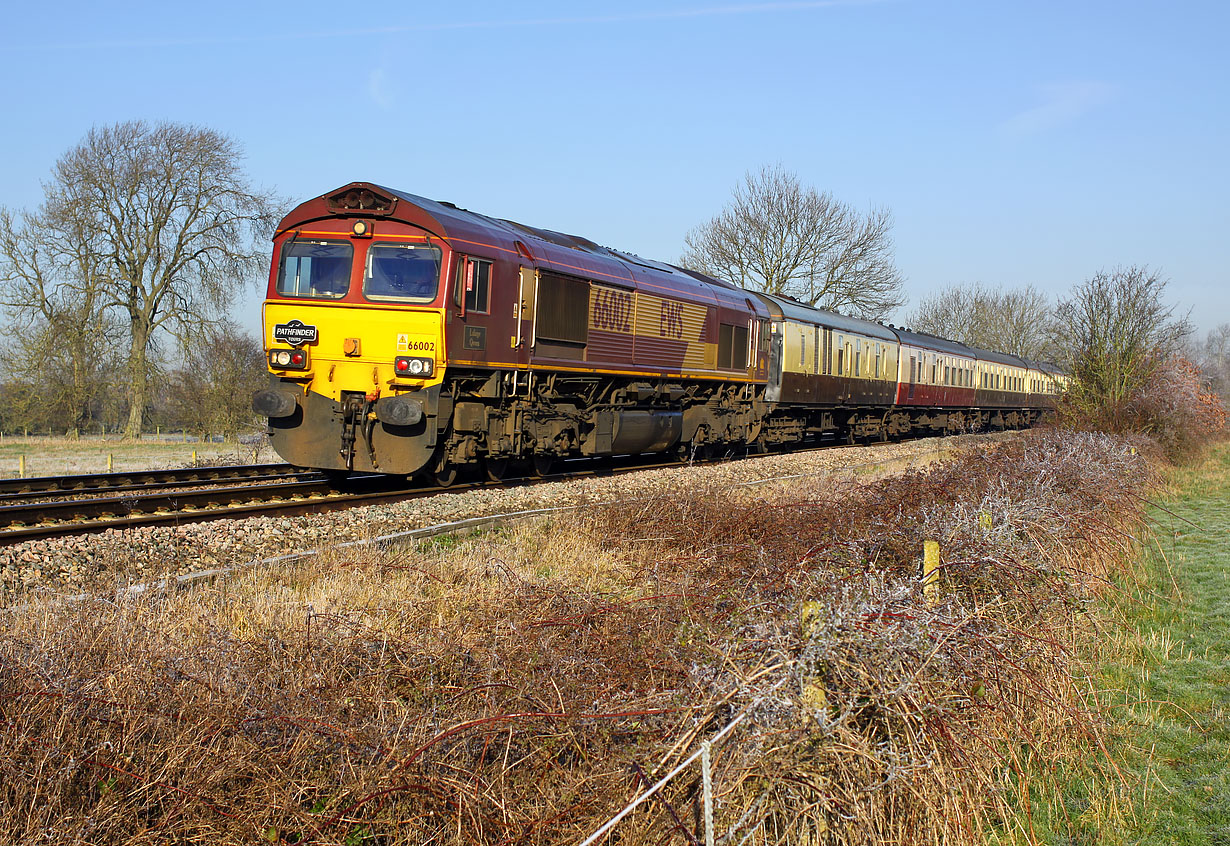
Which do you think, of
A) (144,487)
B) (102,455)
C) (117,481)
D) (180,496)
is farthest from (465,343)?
(102,455)

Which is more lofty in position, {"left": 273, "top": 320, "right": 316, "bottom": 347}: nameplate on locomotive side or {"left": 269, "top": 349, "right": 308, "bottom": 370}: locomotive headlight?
{"left": 273, "top": 320, "right": 316, "bottom": 347}: nameplate on locomotive side

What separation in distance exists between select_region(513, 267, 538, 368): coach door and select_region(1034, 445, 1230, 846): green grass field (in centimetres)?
805

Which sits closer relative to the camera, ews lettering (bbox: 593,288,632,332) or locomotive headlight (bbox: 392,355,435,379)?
locomotive headlight (bbox: 392,355,435,379)

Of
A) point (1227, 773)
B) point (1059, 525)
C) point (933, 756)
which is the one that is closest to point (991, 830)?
point (933, 756)

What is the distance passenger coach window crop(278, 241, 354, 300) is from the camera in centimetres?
1200

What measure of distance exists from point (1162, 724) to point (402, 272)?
9587 mm

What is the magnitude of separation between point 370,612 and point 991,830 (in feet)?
12.9

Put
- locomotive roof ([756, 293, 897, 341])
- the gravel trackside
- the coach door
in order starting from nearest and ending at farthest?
the gravel trackside
the coach door
locomotive roof ([756, 293, 897, 341])

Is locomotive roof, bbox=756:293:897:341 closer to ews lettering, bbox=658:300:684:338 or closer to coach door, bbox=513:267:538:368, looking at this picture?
ews lettering, bbox=658:300:684:338

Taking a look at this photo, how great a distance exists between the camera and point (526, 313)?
13.1 metres

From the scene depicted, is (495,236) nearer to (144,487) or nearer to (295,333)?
(295,333)

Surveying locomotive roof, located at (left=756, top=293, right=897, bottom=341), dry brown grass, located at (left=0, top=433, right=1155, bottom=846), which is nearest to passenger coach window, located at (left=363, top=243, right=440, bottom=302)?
dry brown grass, located at (left=0, top=433, right=1155, bottom=846)

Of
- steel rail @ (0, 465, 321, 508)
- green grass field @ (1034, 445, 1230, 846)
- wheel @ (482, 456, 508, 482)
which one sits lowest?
green grass field @ (1034, 445, 1230, 846)

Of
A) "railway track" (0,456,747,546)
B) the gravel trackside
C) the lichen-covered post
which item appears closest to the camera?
the lichen-covered post
